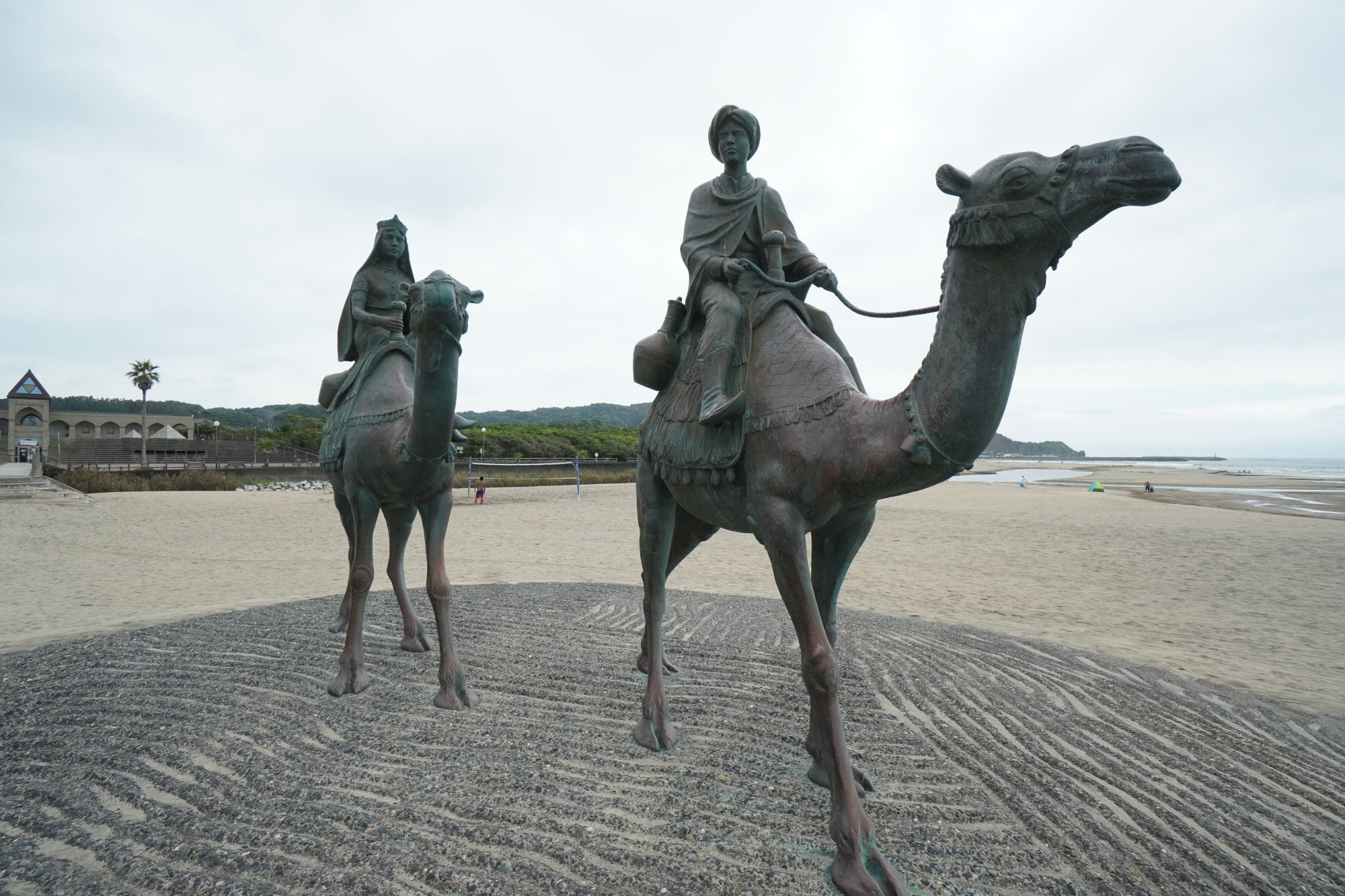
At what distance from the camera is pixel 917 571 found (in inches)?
444

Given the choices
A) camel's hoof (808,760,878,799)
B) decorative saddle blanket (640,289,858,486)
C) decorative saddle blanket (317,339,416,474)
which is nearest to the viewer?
decorative saddle blanket (640,289,858,486)

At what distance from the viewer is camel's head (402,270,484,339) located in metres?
3.91

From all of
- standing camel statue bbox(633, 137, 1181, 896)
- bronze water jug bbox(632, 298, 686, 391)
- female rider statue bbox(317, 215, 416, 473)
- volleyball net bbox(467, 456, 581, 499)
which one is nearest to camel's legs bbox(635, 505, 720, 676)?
standing camel statue bbox(633, 137, 1181, 896)

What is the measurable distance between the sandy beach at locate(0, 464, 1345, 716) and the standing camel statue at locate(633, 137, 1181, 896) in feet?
14.6

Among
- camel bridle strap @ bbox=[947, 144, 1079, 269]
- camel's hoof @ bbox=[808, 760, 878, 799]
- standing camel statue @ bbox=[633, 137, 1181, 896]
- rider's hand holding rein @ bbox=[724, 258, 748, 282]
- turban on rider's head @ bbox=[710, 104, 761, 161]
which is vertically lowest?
camel's hoof @ bbox=[808, 760, 878, 799]

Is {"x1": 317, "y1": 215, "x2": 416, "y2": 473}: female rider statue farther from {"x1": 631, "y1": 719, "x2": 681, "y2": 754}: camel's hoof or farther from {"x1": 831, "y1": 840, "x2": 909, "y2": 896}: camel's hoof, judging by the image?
{"x1": 831, "y1": 840, "x2": 909, "y2": 896}: camel's hoof

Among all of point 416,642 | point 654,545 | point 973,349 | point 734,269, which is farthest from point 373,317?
point 973,349

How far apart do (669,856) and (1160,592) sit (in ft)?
33.2

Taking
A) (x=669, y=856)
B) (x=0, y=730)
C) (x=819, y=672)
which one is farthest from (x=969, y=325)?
(x=0, y=730)

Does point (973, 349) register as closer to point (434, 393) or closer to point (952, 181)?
point (952, 181)

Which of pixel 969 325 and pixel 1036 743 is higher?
pixel 969 325

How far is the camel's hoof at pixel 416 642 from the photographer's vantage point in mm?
5605

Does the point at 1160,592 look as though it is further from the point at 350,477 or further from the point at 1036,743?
the point at 350,477

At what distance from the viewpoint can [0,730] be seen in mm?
3697
